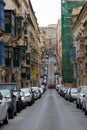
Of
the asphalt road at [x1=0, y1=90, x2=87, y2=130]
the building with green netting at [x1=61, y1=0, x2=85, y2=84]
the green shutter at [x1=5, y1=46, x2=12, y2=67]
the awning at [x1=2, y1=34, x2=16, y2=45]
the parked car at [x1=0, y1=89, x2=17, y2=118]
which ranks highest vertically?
the building with green netting at [x1=61, y1=0, x2=85, y2=84]

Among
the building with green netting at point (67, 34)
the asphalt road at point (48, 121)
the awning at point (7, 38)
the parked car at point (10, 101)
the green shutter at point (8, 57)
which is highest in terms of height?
the building with green netting at point (67, 34)

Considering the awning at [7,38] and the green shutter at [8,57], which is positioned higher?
the awning at [7,38]

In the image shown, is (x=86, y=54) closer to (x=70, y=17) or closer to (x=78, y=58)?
(x=78, y=58)

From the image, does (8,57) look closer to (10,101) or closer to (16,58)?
(16,58)

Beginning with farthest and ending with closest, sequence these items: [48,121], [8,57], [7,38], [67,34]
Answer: [67,34]
[8,57]
[7,38]
[48,121]

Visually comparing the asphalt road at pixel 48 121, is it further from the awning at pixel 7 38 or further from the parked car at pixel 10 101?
the awning at pixel 7 38

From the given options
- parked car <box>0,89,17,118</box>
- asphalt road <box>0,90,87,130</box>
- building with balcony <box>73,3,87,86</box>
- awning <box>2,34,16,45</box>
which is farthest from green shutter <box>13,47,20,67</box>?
parked car <box>0,89,17,118</box>

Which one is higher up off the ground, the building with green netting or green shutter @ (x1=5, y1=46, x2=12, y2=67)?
the building with green netting

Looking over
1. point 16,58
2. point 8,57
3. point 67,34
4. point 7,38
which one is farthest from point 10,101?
point 67,34

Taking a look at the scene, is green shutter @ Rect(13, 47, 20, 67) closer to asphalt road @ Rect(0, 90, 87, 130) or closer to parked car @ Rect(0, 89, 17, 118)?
asphalt road @ Rect(0, 90, 87, 130)

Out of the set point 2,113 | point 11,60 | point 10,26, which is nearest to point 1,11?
point 10,26

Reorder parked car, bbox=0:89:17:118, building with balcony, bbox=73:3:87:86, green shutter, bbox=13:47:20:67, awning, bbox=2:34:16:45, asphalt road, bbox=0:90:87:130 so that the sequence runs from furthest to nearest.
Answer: building with balcony, bbox=73:3:87:86, green shutter, bbox=13:47:20:67, awning, bbox=2:34:16:45, parked car, bbox=0:89:17:118, asphalt road, bbox=0:90:87:130

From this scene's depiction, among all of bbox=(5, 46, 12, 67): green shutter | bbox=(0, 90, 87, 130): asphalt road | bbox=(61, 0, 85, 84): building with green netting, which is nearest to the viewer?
bbox=(0, 90, 87, 130): asphalt road

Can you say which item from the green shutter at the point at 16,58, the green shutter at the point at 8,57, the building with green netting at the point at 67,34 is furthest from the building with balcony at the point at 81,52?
the green shutter at the point at 8,57
